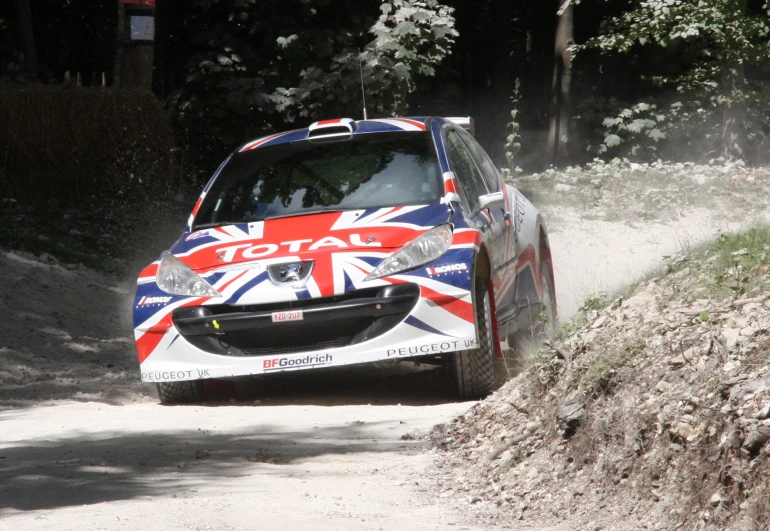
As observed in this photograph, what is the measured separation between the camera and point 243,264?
6.92 m

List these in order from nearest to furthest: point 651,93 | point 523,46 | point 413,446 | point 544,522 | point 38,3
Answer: point 544,522 < point 413,446 < point 38,3 < point 651,93 < point 523,46

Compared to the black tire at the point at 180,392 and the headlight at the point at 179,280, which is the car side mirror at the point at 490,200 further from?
the black tire at the point at 180,392

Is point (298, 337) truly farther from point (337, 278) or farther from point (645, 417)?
point (645, 417)

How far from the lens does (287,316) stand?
6.74 metres

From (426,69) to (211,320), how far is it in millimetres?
11196

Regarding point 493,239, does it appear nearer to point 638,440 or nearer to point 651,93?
point 638,440

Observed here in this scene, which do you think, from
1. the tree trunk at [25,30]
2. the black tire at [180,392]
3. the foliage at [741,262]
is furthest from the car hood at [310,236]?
the tree trunk at [25,30]

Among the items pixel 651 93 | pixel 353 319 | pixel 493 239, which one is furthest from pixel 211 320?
pixel 651 93

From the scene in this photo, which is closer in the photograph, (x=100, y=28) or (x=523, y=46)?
(x=100, y=28)

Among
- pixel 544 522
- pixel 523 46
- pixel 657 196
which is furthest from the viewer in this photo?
pixel 523 46

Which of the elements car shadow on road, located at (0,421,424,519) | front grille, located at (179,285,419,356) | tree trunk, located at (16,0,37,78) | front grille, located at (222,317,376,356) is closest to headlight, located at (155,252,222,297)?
front grille, located at (179,285,419,356)

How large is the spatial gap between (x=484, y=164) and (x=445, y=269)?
7.85 ft

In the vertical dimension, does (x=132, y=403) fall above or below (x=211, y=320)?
below

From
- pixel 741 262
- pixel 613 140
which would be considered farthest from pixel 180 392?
pixel 613 140
